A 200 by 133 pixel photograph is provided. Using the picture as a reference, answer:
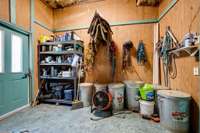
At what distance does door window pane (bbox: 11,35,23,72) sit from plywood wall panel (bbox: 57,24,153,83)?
1.92 metres

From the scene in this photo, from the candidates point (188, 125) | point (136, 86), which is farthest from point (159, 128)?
point (136, 86)

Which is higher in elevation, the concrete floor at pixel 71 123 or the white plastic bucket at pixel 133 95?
the white plastic bucket at pixel 133 95

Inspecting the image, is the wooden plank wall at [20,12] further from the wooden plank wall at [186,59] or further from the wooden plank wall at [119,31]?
the wooden plank wall at [186,59]

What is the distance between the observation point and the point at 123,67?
4.23m

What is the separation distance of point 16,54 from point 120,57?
3.02 m

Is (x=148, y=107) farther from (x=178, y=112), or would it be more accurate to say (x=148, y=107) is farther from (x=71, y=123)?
(x=71, y=123)

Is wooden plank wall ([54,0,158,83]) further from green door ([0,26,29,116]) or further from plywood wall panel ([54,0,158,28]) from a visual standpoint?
green door ([0,26,29,116])

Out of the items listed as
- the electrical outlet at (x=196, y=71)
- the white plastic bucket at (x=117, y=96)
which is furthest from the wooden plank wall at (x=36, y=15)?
the electrical outlet at (x=196, y=71)

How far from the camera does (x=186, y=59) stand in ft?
8.11

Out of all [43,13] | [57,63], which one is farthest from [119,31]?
[43,13]

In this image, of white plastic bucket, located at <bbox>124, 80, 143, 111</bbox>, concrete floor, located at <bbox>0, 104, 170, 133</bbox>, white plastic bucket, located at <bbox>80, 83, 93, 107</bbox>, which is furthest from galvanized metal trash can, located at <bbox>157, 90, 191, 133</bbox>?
white plastic bucket, located at <bbox>80, 83, 93, 107</bbox>

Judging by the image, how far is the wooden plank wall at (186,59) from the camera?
7.14ft

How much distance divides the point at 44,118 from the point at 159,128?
249 centimetres

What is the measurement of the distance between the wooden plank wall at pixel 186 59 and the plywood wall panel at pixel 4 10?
12.7 ft
